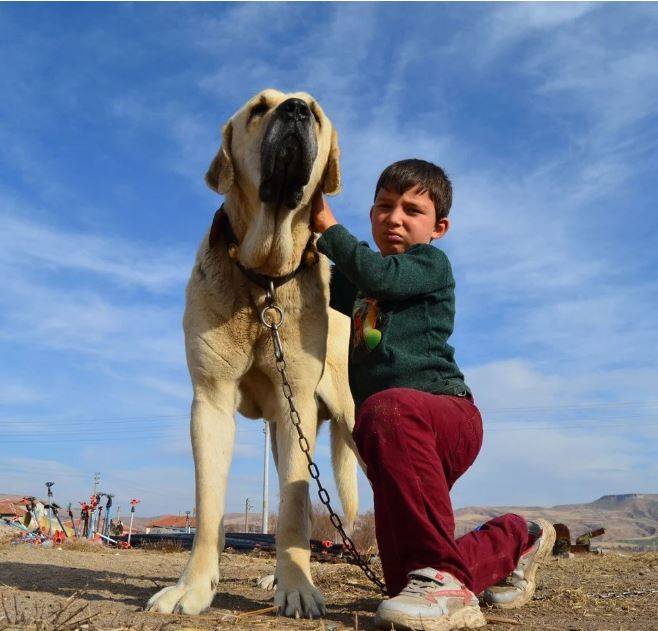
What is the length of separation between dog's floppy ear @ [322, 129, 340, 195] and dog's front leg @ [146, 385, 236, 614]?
106 cm

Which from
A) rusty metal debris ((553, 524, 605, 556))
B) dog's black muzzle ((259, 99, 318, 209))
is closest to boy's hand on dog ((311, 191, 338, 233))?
dog's black muzzle ((259, 99, 318, 209))

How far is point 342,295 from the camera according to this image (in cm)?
335

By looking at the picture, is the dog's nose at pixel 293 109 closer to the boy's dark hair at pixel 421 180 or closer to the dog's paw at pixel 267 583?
the boy's dark hair at pixel 421 180

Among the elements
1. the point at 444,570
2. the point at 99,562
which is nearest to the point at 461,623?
the point at 444,570

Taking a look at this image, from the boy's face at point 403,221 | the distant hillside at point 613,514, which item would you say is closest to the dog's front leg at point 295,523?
the boy's face at point 403,221

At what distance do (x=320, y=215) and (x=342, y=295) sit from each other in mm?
431

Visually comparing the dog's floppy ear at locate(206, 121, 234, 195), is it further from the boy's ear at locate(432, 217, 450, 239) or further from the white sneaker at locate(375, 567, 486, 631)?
the white sneaker at locate(375, 567, 486, 631)

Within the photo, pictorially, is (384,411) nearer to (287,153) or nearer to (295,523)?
(295,523)

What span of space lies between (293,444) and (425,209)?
1.19m

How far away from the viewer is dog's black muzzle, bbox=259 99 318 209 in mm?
2920

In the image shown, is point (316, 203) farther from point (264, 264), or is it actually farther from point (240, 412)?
point (240, 412)

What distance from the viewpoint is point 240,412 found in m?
3.35

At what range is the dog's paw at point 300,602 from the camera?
8.17ft

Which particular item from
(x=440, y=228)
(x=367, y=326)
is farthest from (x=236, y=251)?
(x=440, y=228)
